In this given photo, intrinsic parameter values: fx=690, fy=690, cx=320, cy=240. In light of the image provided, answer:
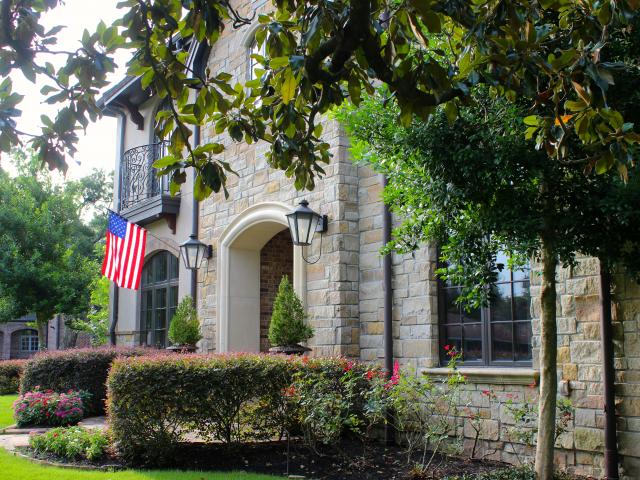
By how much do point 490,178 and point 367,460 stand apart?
143 inches

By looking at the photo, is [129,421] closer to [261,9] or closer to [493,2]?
[493,2]

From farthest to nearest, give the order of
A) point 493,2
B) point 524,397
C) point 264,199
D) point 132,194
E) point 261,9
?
point 132,194 < point 261,9 < point 264,199 < point 524,397 < point 493,2

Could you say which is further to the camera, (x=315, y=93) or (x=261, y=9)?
(x=261, y=9)

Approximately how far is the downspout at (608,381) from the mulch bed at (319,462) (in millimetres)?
1175

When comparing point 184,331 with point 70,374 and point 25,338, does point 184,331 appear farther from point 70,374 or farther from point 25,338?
point 25,338

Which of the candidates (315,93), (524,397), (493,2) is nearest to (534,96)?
(493,2)

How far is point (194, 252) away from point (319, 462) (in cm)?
566

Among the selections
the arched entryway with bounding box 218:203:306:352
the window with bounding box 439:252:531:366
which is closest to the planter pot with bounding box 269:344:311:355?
the window with bounding box 439:252:531:366

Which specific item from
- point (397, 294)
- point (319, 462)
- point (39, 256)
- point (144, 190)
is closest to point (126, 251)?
point (144, 190)

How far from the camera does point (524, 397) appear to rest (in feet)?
23.4

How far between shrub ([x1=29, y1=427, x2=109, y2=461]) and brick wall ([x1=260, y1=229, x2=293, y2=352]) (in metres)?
4.30

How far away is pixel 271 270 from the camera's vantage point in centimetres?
1256

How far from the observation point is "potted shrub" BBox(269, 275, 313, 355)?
29.9 feet

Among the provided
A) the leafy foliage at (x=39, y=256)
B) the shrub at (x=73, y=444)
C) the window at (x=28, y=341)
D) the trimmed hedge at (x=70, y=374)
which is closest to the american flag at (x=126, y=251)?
the trimmed hedge at (x=70, y=374)
